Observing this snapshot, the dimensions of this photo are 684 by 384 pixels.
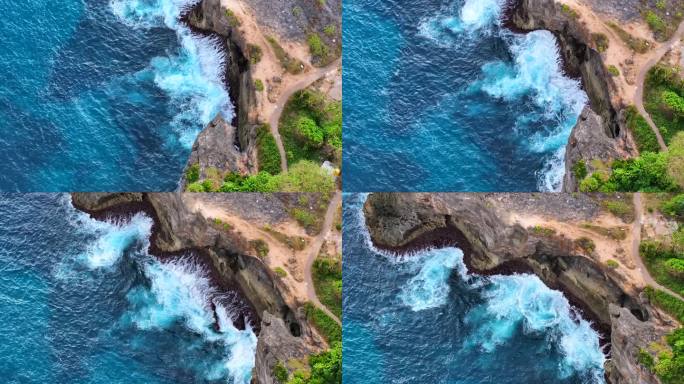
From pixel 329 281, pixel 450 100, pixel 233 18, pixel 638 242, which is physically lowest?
pixel 638 242

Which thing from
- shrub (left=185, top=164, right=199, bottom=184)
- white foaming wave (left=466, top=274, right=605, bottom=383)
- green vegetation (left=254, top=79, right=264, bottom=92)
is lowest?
white foaming wave (left=466, top=274, right=605, bottom=383)

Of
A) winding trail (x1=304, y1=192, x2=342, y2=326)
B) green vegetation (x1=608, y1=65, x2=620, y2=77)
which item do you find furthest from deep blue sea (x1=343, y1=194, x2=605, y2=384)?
green vegetation (x1=608, y1=65, x2=620, y2=77)

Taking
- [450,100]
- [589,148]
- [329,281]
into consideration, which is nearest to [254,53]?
[450,100]

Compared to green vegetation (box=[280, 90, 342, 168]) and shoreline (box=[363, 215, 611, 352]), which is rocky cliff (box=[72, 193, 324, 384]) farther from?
shoreline (box=[363, 215, 611, 352])

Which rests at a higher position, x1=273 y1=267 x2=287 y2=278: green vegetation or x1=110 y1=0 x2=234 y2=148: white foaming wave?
x1=110 y1=0 x2=234 y2=148: white foaming wave

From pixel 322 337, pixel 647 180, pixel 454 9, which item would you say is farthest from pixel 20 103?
pixel 647 180

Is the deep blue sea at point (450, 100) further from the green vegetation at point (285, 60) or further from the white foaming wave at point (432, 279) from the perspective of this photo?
the white foaming wave at point (432, 279)

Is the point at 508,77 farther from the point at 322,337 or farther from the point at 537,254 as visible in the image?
the point at 322,337

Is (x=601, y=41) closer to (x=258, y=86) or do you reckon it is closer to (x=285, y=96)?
(x=285, y=96)
